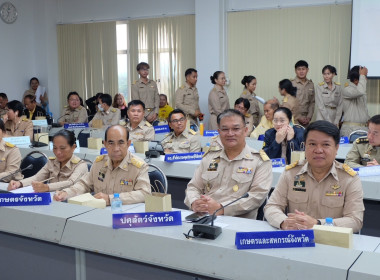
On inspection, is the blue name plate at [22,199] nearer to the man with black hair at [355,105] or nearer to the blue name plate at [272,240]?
the blue name plate at [272,240]

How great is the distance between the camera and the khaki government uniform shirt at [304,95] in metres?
7.34

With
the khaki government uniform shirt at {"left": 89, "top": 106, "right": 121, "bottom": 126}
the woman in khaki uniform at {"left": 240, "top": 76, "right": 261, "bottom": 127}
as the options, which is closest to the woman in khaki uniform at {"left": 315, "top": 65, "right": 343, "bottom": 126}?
the woman in khaki uniform at {"left": 240, "top": 76, "right": 261, "bottom": 127}

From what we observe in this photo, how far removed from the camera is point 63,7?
10.2 metres

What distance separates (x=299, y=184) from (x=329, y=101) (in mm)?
4881

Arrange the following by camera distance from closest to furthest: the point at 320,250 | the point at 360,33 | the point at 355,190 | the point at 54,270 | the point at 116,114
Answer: the point at 320,250 → the point at 54,270 → the point at 355,190 → the point at 360,33 → the point at 116,114

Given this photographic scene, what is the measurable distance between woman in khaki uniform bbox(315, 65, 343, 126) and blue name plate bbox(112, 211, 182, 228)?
5345 mm

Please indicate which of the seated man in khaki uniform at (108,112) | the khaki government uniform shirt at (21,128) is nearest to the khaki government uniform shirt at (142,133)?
the khaki government uniform shirt at (21,128)

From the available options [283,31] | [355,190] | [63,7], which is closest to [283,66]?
[283,31]

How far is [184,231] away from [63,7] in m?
9.20

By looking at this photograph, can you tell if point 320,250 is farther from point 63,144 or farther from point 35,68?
point 35,68

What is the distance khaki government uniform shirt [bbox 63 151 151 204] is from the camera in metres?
3.06

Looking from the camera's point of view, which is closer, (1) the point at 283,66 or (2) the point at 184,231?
(2) the point at 184,231

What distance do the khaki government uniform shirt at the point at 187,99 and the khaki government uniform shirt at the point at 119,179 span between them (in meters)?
4.73

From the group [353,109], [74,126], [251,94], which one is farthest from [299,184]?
[251,94]
